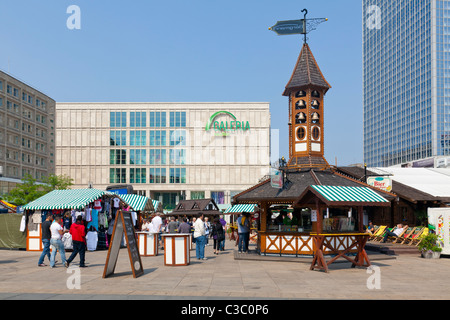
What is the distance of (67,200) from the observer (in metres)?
22.2

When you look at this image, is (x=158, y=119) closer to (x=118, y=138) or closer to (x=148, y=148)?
(x=148, y=148)

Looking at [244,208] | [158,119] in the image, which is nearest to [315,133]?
[244,208]

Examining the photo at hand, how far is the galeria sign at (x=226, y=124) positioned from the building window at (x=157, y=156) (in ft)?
29.9

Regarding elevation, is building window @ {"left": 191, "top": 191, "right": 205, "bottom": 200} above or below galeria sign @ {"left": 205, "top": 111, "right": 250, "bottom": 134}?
below

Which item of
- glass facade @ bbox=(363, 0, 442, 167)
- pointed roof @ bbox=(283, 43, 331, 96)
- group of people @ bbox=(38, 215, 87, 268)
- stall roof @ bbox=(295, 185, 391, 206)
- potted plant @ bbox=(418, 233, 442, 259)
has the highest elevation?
glass facade @ bbox=(363, 0, 442, 167)

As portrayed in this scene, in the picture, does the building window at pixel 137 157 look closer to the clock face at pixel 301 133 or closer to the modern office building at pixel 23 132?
the modern office building at pixel 23 132

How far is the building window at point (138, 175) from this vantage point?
79875mm

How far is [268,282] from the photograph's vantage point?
469 inches

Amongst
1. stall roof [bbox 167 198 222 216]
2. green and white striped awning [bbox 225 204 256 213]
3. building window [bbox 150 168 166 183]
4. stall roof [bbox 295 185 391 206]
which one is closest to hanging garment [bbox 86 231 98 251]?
stall roof [bbox 295 185 391 206]

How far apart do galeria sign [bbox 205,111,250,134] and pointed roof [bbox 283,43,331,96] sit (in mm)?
57626

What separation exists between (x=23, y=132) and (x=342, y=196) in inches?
2940

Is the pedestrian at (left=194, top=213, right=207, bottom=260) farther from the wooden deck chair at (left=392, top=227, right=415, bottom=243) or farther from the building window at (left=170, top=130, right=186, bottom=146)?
the building window at (left=170, top=130, right=186, bottom=146)

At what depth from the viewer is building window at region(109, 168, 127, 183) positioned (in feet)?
262
